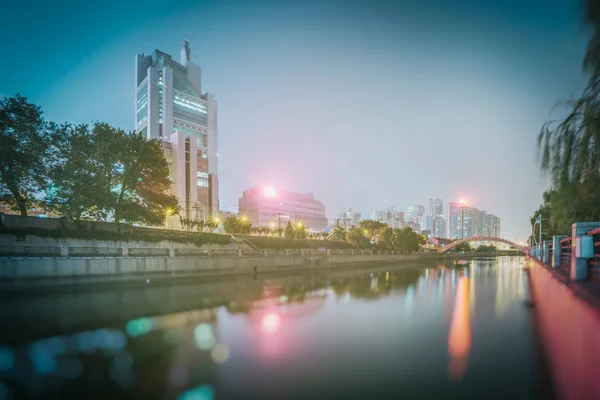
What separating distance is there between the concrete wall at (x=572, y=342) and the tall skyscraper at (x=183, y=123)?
71996 mm

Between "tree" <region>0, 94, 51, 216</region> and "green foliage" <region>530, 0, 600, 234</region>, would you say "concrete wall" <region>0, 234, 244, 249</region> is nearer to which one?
"tree" <region>0, 94, 51, 216</region>

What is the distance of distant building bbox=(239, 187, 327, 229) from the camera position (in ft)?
503

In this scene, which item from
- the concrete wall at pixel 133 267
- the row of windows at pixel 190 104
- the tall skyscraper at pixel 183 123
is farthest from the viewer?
the row of windows at pixel 190 104

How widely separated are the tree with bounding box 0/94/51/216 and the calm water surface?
16.8 m

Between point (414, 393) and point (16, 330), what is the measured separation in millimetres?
11702

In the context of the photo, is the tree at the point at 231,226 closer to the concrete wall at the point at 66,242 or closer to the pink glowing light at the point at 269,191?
the concrete wall at the point at 66,242

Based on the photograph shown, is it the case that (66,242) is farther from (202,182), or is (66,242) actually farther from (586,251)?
(202,182)

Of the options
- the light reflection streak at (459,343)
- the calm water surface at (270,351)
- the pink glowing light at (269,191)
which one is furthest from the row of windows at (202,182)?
the light reflection streak at (459,343)

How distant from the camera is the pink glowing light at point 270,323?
1029 cm

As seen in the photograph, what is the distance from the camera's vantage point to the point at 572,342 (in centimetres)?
698

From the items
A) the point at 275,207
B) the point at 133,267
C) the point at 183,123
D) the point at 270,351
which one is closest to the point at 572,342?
the point at 270,351

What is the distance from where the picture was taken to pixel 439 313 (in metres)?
12.7

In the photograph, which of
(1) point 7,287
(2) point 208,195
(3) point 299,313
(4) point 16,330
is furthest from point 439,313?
(2) point 208,195

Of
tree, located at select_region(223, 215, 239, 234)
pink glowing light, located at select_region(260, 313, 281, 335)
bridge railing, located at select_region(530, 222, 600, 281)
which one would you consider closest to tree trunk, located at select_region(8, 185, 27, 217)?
pink glowing light, located at select_region(260, 313, 281, 335)
